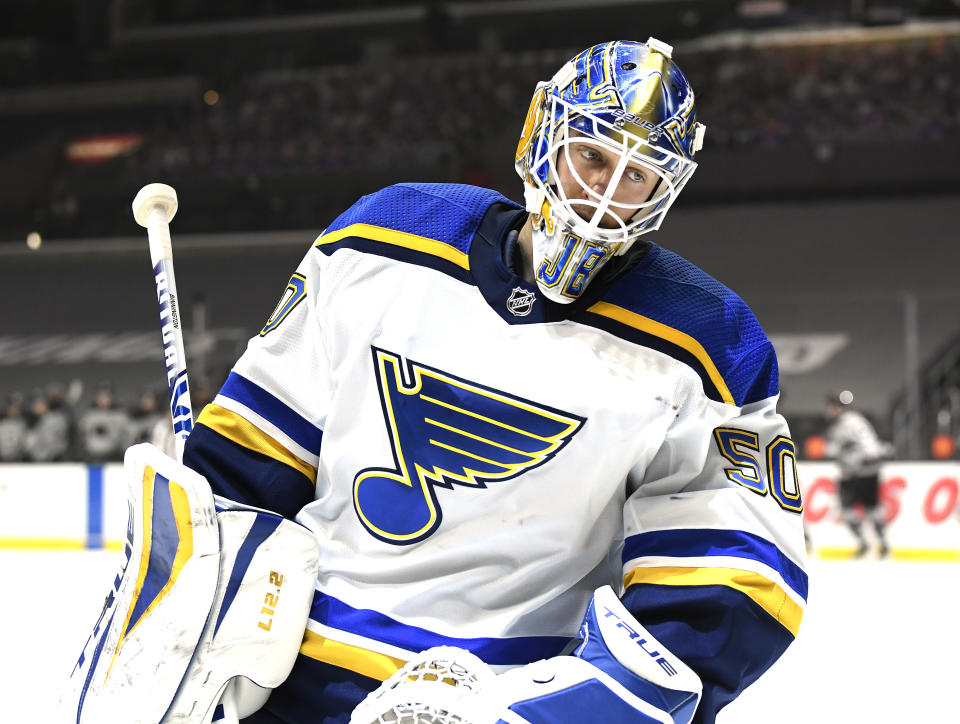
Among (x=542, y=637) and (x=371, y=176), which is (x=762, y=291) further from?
(x=542, y=637)

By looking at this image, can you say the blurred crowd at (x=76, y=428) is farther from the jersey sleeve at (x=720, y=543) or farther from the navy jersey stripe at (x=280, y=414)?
the jersey sleeve at (x=720, y=543)

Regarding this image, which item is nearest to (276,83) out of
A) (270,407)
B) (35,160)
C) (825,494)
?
(35,160)

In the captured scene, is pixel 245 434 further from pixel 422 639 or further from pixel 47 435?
pixel 47 435

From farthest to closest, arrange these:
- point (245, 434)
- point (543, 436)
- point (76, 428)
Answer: point (76, 428)
point (245, 434)
point (543, 436)

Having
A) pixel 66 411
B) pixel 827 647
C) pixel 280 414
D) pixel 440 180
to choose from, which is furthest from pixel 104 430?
pixel 280 414

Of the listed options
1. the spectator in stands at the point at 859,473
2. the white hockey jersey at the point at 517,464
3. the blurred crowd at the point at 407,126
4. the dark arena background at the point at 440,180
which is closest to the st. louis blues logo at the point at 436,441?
the white hockey jersey at the point at 517,464

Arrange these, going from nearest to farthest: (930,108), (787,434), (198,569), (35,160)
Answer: (198,569)
(787,434)
(930,108)
(35,160)

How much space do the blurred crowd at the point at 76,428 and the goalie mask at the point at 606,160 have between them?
723 centimetres

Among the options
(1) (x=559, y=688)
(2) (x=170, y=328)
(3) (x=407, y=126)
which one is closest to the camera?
(1) (x=559, y=688)

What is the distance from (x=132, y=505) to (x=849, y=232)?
11.1m

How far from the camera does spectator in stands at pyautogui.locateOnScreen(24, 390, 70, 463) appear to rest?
8320 millimetres

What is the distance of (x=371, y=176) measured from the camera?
1227cm

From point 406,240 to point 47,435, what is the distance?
788 centimetres

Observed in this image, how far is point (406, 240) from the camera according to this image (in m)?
1.29
